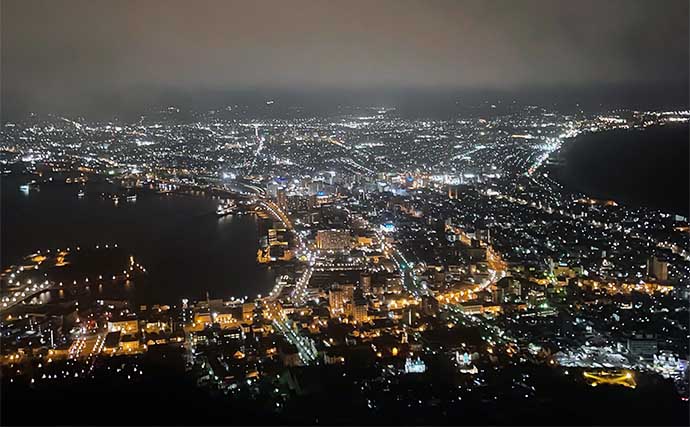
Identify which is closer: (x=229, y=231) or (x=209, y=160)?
(x=229, y=231)

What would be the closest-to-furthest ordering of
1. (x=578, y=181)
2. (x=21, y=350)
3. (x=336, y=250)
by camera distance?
(x=21, y=350)
(x=336, y=250)
(x=578, y=181)

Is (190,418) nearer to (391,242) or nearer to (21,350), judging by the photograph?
(21,350)

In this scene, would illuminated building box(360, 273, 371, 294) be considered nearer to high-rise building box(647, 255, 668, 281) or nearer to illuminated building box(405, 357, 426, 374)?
illuminated building box(405, 357, 426, 374)

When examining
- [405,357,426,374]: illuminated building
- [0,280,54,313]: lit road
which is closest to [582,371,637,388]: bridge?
[405,357,426,374]: illuminated building

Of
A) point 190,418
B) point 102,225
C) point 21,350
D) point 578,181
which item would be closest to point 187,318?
point 21,350

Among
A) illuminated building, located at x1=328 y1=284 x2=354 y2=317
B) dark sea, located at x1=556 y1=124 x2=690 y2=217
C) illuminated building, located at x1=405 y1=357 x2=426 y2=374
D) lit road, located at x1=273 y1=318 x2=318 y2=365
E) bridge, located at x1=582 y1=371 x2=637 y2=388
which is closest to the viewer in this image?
bridge, located at x1=582 y1=371 x2=637 y2=388

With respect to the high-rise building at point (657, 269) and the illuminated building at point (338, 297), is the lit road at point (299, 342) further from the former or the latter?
the high-rise building at point (657, 269)

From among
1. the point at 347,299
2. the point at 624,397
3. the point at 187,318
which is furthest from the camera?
the point at 347,299

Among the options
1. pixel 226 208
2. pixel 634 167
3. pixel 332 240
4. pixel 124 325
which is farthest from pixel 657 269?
pixel 634 167
